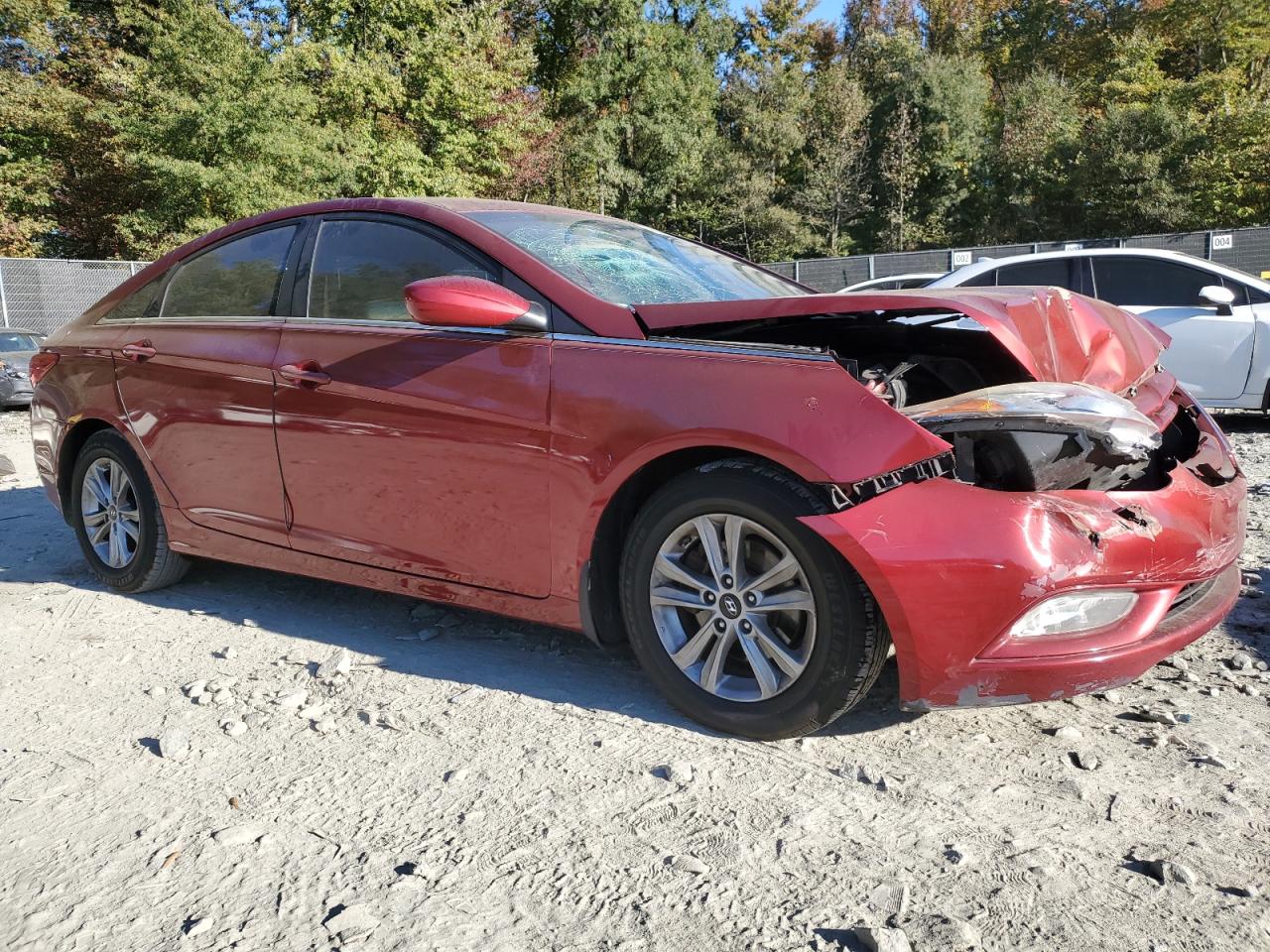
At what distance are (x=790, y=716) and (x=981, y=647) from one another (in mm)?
532

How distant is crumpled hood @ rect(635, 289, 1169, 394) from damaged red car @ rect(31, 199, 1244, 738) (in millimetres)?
13

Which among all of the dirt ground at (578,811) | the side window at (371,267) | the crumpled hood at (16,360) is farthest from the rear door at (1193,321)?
the crumpled hood at (16,360)

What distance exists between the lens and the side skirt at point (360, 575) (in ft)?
10.1

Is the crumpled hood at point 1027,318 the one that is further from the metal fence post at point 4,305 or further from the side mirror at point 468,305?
the metal fence post at point 4,305

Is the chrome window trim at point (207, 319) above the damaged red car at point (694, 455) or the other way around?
above

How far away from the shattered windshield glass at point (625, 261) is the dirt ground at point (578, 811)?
4.24 ft

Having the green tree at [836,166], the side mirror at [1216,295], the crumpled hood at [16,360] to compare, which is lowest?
Answer: the crumpled hood at [16,360]

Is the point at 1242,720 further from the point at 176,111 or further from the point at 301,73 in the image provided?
the point at 301,73

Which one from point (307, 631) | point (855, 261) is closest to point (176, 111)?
point (855, 261)

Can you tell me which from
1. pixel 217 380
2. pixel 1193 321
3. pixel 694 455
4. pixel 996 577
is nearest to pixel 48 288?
pixel 217 380

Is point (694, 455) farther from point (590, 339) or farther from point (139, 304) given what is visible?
point (139, 304)

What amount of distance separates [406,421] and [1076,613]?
6.89ft

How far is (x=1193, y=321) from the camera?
8.20 m

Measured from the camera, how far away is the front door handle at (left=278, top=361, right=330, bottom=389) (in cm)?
351
